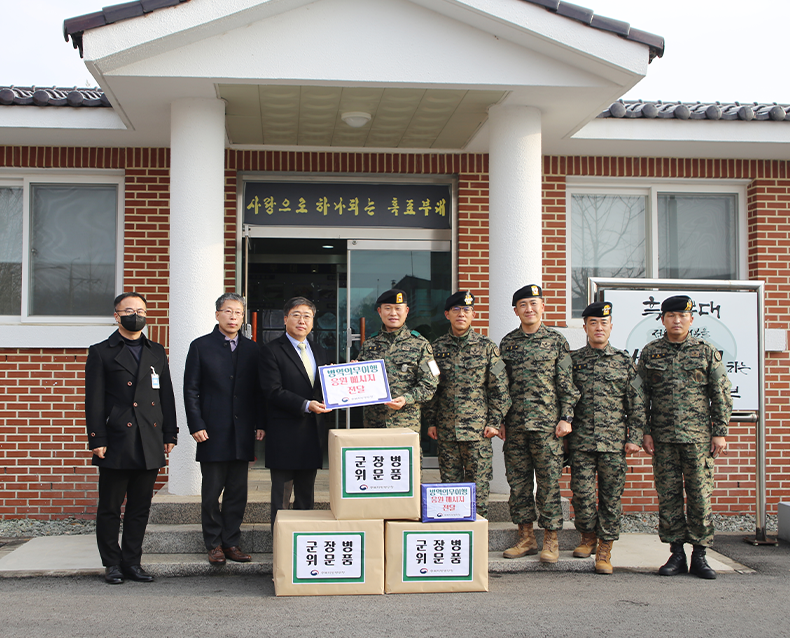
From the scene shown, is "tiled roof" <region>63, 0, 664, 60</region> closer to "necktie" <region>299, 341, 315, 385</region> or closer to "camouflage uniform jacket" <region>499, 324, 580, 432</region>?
"camouflage uniform jacket" <region>499, 324, 580, 432</region>

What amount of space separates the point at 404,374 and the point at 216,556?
178 centimetres

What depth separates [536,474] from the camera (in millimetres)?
5176

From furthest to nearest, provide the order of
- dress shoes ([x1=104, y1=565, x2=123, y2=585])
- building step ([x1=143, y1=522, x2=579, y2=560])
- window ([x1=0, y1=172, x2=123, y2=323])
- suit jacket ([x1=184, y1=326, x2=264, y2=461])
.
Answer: window ([x1=0, y1=172, x2=123, y2=323]) → building step ([x1=143, y1=522, x2=579, y2=560]) → suit jacket ([x1=184, y1=326, x2=264, y2=461]) → dress shoes ([x1=104, y1=565, x2=123, y2=585])

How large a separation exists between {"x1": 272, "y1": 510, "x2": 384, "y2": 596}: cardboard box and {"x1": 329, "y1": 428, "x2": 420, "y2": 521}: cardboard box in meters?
0.10

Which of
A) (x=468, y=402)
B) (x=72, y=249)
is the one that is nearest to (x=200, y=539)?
(x=468, y=402)

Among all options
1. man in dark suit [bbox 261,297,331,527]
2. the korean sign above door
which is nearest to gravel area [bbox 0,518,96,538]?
man in dark suit [bbox 261,297,331,527]

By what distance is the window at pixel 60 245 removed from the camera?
23.2ft

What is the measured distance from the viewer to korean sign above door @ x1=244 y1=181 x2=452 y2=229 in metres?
7.22

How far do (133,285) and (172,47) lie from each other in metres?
2.48

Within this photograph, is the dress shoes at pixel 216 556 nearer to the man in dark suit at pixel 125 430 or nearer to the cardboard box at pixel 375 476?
the man in dark suit at pixel 125 430

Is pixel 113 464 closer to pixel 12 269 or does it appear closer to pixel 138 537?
pixel 138 537

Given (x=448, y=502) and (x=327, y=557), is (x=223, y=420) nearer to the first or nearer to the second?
(x=327, y=557)

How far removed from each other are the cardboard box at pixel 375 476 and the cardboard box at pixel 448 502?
72mm

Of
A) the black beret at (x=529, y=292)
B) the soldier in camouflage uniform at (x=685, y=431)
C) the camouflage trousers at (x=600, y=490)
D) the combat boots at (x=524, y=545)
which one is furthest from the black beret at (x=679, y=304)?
the combat boots at (x=524, y=545)
